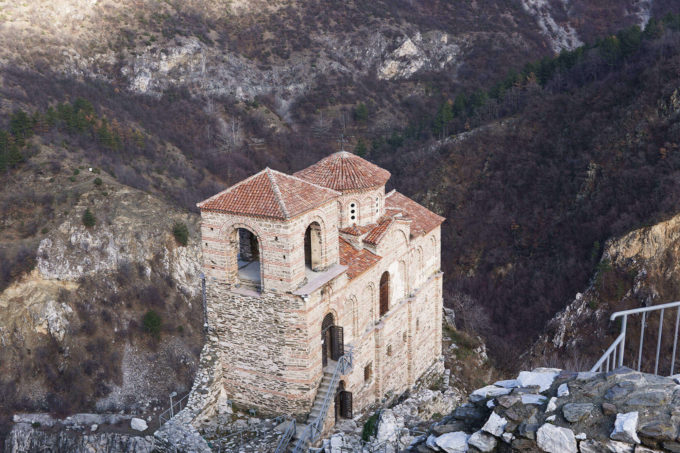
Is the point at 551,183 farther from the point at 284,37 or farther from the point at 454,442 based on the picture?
the point at 284,37

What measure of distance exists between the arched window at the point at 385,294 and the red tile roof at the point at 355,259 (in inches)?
60.6

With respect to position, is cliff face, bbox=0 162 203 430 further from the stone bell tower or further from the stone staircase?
the stone staircase

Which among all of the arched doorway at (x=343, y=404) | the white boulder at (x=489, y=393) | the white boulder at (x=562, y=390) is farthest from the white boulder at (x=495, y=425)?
the arched doorway at (x=343, y=404)

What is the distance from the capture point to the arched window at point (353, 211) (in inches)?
939

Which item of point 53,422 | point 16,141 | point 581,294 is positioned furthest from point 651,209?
point 16,141

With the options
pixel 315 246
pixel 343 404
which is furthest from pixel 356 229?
pixel 343 404

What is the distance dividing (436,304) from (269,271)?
12401 mm

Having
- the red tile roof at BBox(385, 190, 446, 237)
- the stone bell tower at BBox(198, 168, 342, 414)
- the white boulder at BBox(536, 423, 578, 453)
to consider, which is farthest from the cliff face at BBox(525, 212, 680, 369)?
the white boulder at BBox(536, 423, 578, 453)

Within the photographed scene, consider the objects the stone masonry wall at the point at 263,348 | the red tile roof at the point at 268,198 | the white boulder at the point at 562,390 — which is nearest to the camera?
the white boulder at the point at 562,390

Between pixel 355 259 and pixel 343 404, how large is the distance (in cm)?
543

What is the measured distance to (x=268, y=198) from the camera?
19047 millimetres

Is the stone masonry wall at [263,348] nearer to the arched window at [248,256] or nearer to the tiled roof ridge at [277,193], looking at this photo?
the arched window at [248,256]

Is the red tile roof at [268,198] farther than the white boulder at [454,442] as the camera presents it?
Yes

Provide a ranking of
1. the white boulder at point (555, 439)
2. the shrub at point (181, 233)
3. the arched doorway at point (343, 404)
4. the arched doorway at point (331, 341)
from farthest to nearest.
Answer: the shrub at point (181, 233), the arched doorway at point (343, 404), the arched doorway at point (331, 341), the white boulder at point (555, 439)
